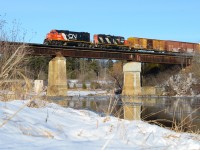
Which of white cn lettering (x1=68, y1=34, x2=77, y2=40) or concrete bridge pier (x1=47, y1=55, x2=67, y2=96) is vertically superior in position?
white cn lettering (x1=68, y1=34, x2=77, y2=40)

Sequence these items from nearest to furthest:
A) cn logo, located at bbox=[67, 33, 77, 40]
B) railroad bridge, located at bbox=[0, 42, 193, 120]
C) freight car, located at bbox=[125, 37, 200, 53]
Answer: railroad bridge, located at bbox=[0, 42, 193, 120] → cn logo, located at bbox=[67, 33, 77, 40] → freight car, located at bbox=[125, 37, 200, 53]

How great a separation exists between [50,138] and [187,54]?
1846 inches

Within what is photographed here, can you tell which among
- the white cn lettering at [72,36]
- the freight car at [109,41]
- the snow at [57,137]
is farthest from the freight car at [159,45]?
the snow at [57,137]

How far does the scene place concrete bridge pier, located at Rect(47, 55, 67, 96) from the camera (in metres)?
33.6

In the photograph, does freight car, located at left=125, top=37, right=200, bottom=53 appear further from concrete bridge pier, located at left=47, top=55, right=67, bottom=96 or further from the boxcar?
concrete bridge pier, located at left=47, top=55, right=67, bottom=96

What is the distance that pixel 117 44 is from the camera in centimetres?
4025

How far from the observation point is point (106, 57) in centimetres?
3875

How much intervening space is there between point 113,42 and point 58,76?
9611mm

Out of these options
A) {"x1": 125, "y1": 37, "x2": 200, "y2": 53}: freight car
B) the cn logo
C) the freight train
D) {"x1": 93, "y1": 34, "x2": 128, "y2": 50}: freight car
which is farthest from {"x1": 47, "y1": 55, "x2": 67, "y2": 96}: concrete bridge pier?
{"x1": 125, "y1": 37, "x2": 200, "y2": 53}: freight car

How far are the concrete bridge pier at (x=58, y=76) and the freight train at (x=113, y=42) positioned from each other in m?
2.10

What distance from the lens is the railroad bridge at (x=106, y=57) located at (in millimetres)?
33719

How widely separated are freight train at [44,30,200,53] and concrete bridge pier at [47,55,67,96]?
210 cm

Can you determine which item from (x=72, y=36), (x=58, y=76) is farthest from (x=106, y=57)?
(x=58, y=76)

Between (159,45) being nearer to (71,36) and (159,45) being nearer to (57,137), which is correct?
(71,36)
